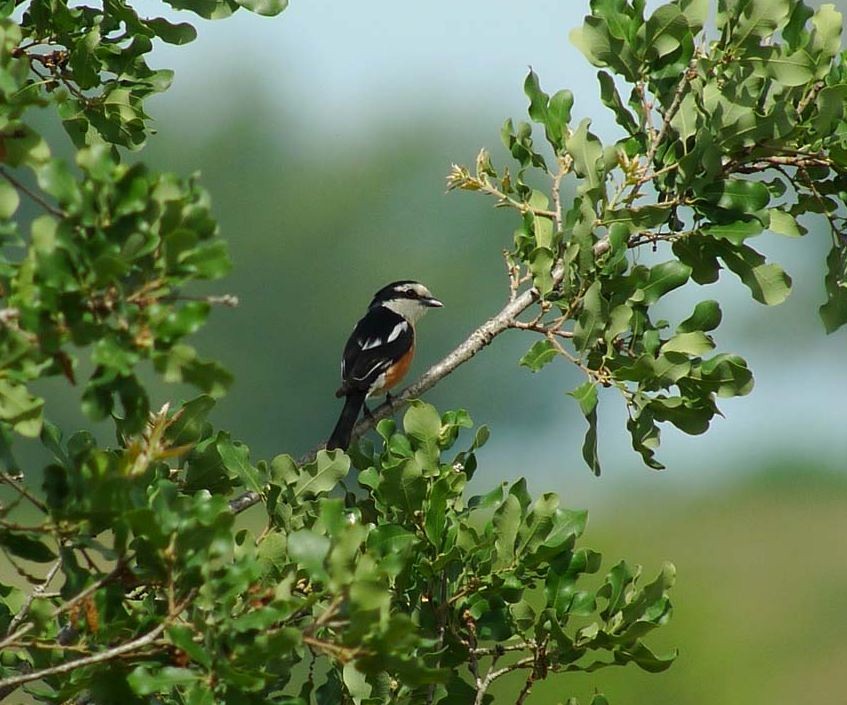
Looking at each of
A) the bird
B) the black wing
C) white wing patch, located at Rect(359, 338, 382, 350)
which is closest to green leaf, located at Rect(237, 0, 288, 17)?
the bird

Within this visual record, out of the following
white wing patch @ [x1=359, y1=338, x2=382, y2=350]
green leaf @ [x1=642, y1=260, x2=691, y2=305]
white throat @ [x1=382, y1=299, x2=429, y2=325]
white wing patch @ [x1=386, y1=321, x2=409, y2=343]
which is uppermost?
white throat @ [x1=382, y1=299, x2=429, y2=325]

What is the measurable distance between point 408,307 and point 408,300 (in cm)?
8

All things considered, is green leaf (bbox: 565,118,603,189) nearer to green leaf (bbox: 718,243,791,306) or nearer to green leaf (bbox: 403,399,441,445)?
green leaf (bbox: 718,243,791,306)

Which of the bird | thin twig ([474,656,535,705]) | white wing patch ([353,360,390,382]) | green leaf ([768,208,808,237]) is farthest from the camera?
white wing patch ([353,360,390,382])

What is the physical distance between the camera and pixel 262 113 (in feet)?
281

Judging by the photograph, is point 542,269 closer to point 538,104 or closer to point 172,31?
point 538,104

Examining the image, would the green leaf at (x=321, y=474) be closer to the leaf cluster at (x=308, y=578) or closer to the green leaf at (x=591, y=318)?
the leaf cluster at (x=308, y=578)

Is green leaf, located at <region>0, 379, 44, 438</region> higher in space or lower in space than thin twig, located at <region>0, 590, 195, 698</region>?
higher

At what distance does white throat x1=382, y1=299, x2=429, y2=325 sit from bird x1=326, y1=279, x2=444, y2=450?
16 centimetres

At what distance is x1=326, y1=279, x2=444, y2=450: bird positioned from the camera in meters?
9.43

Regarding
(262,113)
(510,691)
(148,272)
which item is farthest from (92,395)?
(262,113)

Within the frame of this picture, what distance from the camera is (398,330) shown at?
1034cm

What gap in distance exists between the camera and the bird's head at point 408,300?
11.6 meters

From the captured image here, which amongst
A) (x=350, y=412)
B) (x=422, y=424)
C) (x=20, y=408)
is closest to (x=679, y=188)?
(x=422, y=424)
